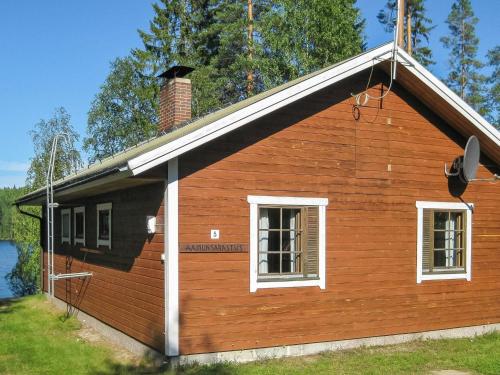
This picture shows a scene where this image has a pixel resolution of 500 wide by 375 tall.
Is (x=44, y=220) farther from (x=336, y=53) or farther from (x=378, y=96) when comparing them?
(x=336, y=53)

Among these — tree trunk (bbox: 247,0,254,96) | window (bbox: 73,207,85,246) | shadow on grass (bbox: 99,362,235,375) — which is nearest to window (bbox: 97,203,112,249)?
window (bbox: 73,207,85,246)

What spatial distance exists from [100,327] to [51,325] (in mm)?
1603

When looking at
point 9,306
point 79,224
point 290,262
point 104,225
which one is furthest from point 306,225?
point 9,306

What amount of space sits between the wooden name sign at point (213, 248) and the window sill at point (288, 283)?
1.86 ft

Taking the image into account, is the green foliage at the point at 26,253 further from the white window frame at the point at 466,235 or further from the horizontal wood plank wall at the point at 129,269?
the white window frame at the point at 466,235

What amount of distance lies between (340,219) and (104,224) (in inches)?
178

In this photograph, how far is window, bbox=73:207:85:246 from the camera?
1281 centimetres

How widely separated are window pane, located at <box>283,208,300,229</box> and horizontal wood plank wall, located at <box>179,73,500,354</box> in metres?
0.34

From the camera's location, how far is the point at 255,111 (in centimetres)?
864

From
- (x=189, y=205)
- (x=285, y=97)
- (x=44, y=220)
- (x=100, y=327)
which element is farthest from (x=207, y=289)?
(x=44, y=220)

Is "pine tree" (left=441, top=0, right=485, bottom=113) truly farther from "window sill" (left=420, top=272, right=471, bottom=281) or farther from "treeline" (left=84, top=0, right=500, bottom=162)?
"window sill" (left=420, top=272, right=471, bottom=281)

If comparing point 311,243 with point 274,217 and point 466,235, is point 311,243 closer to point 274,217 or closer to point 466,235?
point 274,217

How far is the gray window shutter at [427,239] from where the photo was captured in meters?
10.6

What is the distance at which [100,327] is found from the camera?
1130 cm
